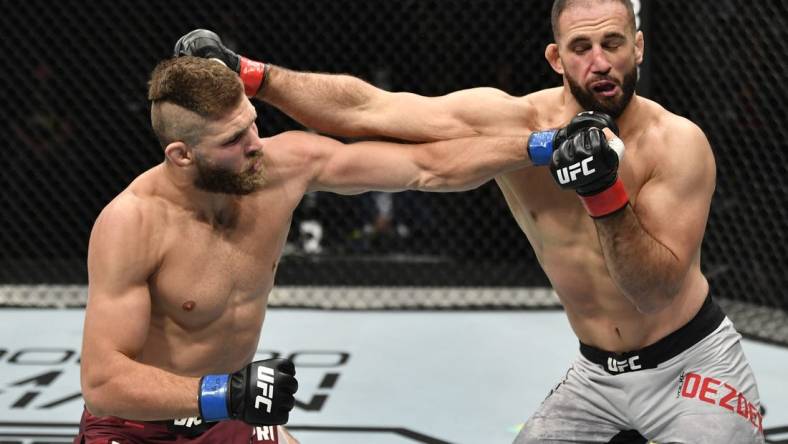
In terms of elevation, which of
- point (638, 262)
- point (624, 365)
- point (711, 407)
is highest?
point (638, 262)

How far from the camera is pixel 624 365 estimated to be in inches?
95.8

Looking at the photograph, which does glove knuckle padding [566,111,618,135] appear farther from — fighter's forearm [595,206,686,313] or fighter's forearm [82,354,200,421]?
fighter's forearm [82,354,200,421]

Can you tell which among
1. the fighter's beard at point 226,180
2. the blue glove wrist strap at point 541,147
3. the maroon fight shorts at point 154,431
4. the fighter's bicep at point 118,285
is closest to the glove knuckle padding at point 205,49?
the fighter's beard at point 226,180

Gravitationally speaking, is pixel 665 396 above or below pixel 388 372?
below

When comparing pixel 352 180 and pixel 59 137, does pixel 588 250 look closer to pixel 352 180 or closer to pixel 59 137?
pixel 352 180

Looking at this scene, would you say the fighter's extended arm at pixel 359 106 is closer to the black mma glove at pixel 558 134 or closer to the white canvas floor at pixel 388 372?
the black mma glove at pixel 558 134

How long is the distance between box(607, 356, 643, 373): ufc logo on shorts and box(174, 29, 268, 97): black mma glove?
1.07 m

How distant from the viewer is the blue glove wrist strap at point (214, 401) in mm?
1971

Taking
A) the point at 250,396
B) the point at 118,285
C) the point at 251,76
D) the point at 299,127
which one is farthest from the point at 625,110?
the point at 299,127

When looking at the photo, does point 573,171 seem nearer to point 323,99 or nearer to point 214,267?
point 323,99

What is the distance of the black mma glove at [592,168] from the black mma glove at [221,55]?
A: 745 mm

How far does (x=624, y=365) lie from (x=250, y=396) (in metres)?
0.95

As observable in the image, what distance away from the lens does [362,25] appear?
214 inches

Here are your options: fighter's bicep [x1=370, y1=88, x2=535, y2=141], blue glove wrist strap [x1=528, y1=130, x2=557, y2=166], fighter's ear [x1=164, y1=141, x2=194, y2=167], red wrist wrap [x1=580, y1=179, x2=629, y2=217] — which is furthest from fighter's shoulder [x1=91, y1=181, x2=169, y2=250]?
red wrist wrap [x1=580, y1=179, x2=629, y2=217]
